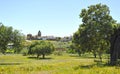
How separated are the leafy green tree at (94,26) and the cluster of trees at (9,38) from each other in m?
25.7

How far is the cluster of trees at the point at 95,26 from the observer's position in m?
47.8

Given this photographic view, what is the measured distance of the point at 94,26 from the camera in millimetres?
47375

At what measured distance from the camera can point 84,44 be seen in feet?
163

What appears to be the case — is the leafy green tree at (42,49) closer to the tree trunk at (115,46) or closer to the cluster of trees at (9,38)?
the cluster of trees at (9,38)

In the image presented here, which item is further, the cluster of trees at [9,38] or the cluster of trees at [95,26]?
the cluster of trees at [9,38]

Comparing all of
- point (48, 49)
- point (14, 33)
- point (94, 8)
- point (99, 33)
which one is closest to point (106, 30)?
point (99, 33)

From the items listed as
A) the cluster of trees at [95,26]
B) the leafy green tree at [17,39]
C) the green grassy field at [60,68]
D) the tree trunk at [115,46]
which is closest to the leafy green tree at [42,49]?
the leafy green tree at [17,39]

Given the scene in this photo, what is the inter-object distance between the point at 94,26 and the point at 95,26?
0.17 m

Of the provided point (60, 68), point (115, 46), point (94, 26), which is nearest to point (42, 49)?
point (115, 46)

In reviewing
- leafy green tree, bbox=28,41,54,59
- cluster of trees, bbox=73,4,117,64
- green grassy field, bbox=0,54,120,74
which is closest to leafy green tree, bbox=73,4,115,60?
cluster of trees, bbox=73,4,117,64

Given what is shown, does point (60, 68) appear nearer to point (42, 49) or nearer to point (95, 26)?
point (95, 26)

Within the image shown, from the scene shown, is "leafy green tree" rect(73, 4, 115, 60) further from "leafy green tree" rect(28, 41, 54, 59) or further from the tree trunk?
"leafy green tree" rect(28, 41, 54, 59)

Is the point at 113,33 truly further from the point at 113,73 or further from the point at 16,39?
the point at 16,39

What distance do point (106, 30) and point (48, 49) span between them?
70.8m
